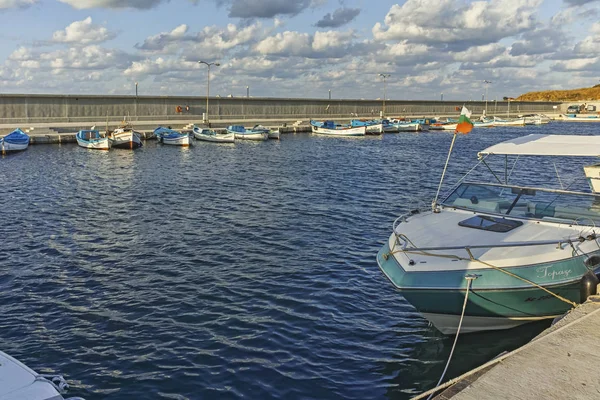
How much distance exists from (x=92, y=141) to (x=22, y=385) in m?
57.7

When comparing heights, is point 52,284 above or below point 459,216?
below

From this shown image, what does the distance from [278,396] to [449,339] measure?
444 centimetres

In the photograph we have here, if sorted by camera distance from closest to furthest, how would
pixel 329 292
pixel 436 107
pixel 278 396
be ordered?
pixel 278 396
pixel 329 292
pixel 436 107

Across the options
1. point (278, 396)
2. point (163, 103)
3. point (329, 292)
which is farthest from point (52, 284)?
point (163, 103)

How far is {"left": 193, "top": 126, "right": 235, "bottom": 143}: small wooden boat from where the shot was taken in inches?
2862

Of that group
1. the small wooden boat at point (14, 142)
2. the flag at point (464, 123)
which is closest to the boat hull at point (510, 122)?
the small wooden boat at point (14, 142)

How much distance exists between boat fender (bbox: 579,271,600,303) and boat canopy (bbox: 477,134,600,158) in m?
3.83

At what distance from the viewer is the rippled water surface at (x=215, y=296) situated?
474 inches

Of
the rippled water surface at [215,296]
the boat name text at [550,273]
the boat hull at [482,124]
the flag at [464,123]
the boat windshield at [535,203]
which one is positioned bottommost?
the rippled water surface at [215,296]

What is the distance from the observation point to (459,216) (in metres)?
14.8

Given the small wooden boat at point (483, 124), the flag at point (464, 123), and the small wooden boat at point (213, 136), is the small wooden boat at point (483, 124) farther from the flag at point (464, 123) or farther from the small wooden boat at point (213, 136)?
the flag at point (464, 123)

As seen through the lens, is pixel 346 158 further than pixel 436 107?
No

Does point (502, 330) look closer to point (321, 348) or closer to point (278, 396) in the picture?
point (321, 348)

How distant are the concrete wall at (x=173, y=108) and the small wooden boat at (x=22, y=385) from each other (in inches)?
2934
